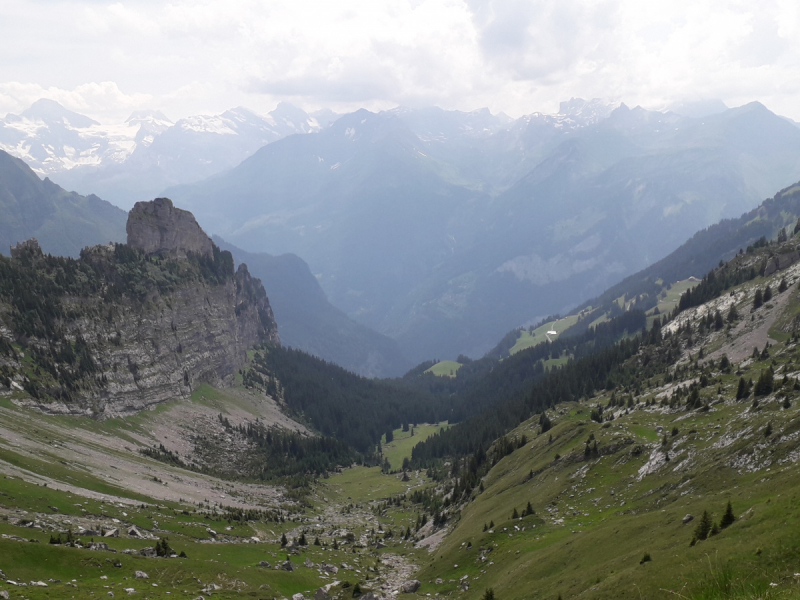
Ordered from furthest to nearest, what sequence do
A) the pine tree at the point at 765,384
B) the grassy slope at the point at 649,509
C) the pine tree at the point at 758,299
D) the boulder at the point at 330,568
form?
the pine tree at the point at 758,299 → the boulder at the point at 330,568 → the pine tree at the point at 765,384 → the grassy slope at the point at 649,509

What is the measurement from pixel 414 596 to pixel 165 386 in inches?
6107

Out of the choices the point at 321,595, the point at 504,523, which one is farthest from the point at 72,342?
the point at 504,523

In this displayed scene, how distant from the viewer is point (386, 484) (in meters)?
177

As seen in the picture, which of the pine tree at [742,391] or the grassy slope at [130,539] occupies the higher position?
the grassy slope at [130,539]

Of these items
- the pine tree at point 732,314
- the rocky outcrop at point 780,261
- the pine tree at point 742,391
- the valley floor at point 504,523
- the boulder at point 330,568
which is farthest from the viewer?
the rocky outcrop at point 780,261

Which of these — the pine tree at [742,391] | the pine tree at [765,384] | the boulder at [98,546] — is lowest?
the pine tree at [742,391]

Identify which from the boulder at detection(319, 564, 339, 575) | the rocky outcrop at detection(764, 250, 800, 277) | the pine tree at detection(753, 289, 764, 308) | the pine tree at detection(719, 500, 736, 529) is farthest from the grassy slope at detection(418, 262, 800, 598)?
the rocky outcrop at detection(764, 250, 800, 277)

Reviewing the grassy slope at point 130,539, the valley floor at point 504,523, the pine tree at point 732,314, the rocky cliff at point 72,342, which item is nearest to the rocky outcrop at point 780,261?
the pine tree at point 732,314

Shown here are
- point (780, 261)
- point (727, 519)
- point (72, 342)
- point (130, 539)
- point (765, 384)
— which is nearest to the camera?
point (727, 519)

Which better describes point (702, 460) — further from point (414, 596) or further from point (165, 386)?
point (165, 386)

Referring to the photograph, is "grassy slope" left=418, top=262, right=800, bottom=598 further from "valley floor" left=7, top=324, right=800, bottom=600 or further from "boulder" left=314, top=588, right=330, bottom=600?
"boulder" left=314, top=588, right=330, bottom=600

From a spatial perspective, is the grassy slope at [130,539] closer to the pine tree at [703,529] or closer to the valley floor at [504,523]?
the valley floor at [504,523]

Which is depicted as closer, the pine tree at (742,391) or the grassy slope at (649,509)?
the grassy slope at (649,509)

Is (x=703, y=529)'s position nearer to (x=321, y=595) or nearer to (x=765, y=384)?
(x=321, y=595)
